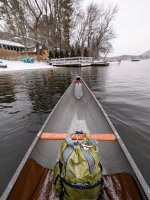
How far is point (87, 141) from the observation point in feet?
7.59

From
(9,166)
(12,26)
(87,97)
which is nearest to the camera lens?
(9,166)

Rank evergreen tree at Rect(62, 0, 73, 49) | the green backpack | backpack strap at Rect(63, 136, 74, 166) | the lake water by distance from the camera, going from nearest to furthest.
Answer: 1. the green backpack
2. backpack strap at Rect(63, 136, 74, 166)
3. the lake water
4. evergreen tree at Rect(62, 0, 73, 49)

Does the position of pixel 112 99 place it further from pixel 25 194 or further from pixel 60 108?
pixel 25 194

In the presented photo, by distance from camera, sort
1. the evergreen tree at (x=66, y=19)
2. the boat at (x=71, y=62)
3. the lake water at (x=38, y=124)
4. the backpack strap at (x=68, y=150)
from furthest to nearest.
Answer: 1. the evergreen tree at (x=66, y=19)
2. the boat at (x=71, y=62)
3. the lake water at (x=38, y=124)
4. the backpack strap at (x=68, y=150)

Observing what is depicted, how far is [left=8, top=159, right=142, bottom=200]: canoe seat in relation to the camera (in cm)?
216

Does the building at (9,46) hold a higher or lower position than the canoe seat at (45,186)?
higher

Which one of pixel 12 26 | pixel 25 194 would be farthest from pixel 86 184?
pixel 12 26

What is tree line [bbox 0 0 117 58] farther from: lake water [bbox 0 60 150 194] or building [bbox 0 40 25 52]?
lake water [bbox 0 60 150 194]

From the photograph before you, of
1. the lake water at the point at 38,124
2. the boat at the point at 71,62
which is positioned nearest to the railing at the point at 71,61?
the boat at the point at 71,62

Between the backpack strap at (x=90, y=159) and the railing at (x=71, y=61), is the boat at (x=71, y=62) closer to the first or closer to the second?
the railing at (x=71, y=61)

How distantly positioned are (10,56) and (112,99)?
2877 centimetres

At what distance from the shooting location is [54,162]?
3.18 meters

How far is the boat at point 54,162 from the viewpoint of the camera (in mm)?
2160

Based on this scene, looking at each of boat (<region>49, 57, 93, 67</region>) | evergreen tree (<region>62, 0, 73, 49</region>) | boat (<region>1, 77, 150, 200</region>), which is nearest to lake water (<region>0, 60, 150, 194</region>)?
boat (<region>1, 77, 150, 200</region>)
